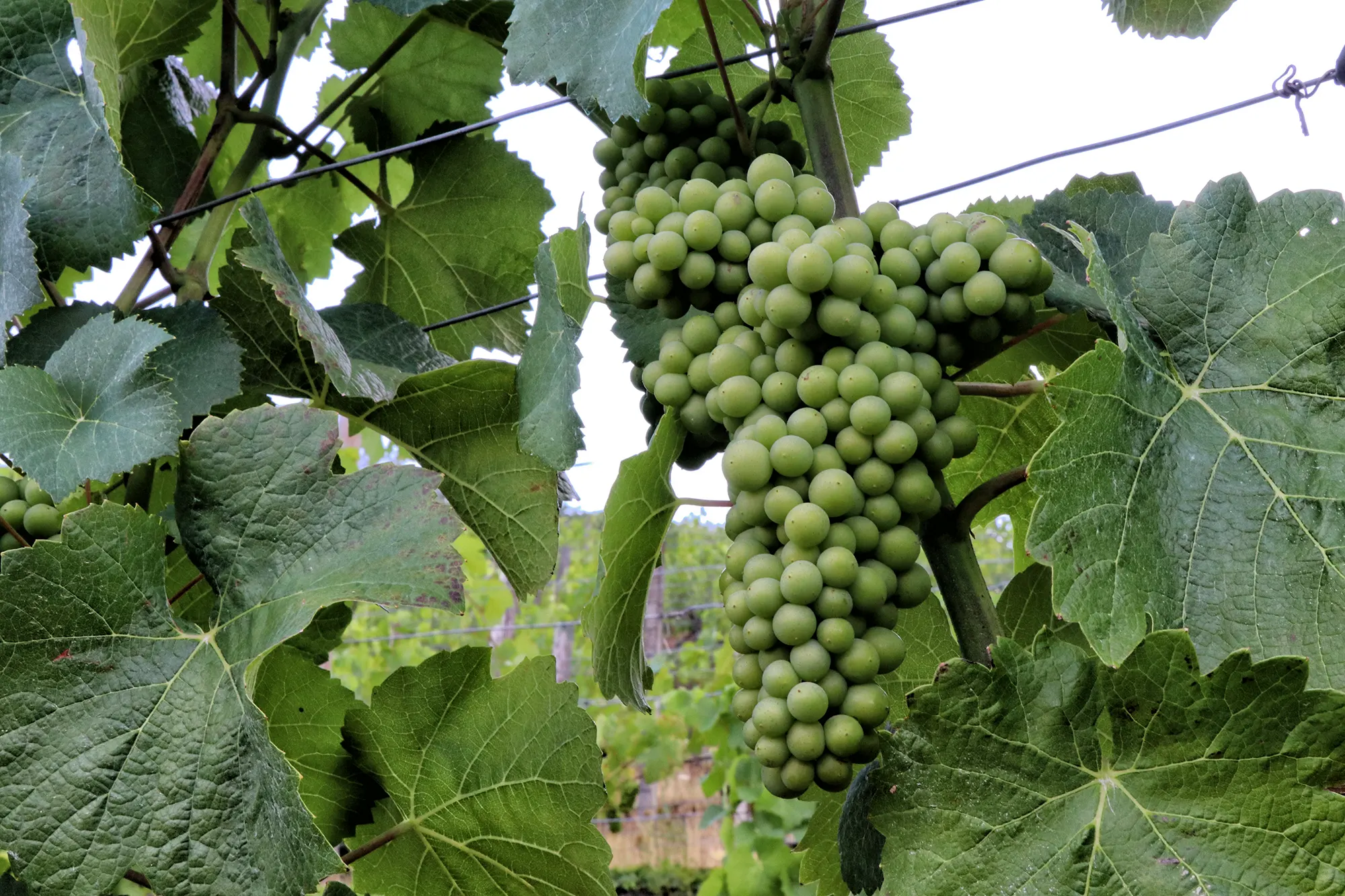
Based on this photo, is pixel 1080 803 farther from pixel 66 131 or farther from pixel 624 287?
pixel 66 131

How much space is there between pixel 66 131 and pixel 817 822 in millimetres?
982

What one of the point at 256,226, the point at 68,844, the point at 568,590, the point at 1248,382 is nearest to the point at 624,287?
the point at 256,226

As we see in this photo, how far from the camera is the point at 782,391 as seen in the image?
75cm

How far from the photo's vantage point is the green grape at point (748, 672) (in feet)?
2.34

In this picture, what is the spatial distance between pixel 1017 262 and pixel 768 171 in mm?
200

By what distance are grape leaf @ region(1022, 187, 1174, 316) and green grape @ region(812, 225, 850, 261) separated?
26 cm

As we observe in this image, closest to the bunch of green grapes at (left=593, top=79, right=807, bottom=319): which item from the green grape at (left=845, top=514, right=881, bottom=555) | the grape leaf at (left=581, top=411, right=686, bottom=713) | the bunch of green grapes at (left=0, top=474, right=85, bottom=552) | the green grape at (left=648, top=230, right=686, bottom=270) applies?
the green grape at (left=648, top=230, right=686, bottom=270)

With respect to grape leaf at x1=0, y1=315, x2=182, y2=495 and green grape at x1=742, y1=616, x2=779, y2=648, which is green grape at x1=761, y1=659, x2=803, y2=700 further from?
grape leaf at x1=0, y1=315, x2=182, y2=495

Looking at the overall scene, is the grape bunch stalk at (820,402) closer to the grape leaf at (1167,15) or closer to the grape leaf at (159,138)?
the grape leaf at (1167,15)

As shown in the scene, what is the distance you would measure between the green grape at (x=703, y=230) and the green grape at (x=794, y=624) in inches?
11.1

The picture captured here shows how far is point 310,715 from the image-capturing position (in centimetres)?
106

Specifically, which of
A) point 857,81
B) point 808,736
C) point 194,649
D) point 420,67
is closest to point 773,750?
point 808,736

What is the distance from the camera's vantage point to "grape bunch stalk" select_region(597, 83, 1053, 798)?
0.68m

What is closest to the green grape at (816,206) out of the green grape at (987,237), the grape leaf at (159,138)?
the green grape at (987,237)
